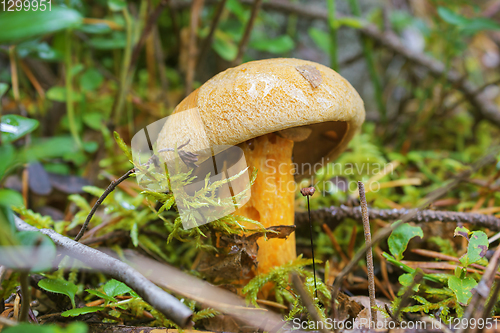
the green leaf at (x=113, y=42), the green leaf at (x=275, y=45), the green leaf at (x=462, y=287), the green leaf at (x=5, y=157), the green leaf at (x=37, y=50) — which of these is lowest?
the green leaf at (x=462, y=287)

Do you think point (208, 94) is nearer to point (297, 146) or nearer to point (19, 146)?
point (297, 146)

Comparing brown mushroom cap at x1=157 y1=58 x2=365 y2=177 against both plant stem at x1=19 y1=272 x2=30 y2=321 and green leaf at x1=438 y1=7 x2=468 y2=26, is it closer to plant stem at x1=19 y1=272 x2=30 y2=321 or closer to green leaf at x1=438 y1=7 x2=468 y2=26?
plant stem at x1=19 y1=272 x2=30 y2=321

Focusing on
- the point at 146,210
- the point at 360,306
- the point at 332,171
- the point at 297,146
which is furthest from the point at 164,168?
the point at 332,171

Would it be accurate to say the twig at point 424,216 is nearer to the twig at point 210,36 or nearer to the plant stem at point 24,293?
the plant stem at point 24,293

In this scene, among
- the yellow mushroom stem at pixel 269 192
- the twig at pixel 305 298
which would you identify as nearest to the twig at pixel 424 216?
the yellow mushroom stem at pixel 269 192

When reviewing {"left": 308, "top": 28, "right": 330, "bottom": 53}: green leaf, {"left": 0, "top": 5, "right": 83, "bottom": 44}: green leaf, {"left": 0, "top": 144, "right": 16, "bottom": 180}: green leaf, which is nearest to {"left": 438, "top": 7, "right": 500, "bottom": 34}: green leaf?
{"left": 308, "top": 28, "right": 330, "bottom": 53}: green leaf

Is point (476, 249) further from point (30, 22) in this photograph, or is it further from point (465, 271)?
point (30, 22)
